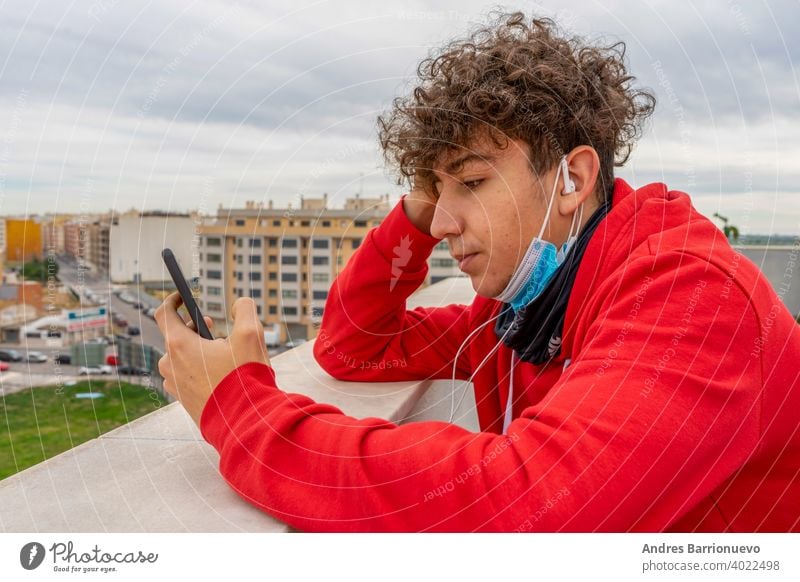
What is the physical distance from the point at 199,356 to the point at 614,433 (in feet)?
1.55

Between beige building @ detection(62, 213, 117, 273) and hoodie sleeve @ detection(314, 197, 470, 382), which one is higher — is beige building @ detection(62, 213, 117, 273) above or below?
above

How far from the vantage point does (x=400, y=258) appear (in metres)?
1.25

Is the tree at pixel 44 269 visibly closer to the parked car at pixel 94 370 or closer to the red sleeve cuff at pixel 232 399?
the parked car at pixel 94 370

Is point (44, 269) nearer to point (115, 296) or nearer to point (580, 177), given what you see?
point (115, 296)

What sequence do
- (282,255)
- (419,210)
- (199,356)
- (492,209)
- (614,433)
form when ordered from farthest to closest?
1. (419,210)
2. (282,255)
3. (492,209)
4. (199,356)
5. (614,433)

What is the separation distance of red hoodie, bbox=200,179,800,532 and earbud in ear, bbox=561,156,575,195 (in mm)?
97

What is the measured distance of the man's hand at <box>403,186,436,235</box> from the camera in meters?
1.23

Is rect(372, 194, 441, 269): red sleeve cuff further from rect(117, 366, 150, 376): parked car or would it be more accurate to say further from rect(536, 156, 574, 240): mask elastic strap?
rect(117, 366, 150, 376): parked car

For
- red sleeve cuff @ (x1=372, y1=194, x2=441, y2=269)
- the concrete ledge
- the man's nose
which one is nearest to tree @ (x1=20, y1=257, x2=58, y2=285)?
the concrete ledge

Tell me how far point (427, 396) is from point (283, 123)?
0.70 metres

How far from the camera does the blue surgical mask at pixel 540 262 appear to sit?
0.92 m
